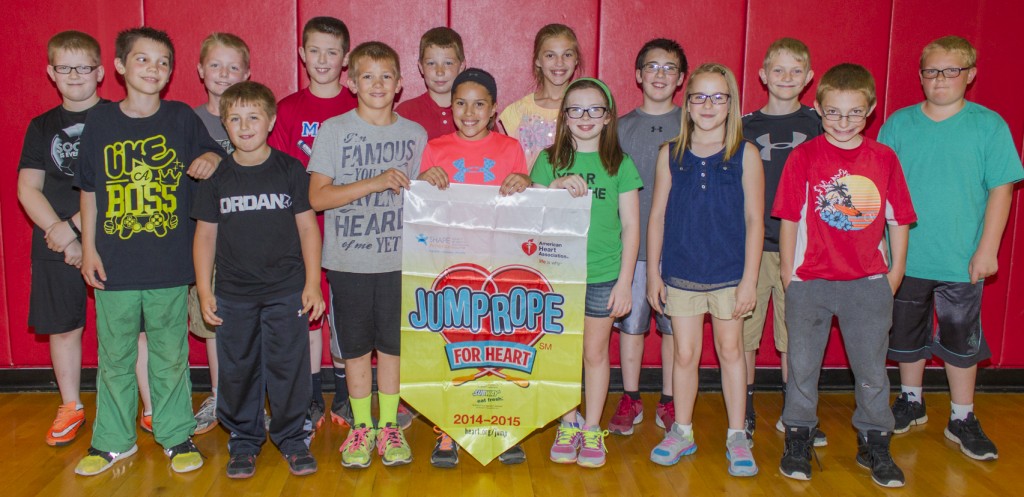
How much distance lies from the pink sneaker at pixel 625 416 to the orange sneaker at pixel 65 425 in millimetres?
2341

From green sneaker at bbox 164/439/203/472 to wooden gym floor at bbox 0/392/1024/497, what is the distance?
32 millimetres

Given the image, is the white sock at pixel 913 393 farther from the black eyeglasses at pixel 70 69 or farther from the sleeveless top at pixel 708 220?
the black eyeglasses at pixel 70 69

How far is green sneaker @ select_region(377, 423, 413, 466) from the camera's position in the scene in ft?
10.0

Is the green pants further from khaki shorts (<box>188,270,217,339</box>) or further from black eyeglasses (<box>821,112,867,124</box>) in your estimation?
black eyeglasses (<box>821,112,867,124</box>)

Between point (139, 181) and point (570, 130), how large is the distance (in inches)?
64.9

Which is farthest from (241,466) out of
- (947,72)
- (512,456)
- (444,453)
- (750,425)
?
(947,72)

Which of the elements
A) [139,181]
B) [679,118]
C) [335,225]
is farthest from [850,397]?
[139,181]

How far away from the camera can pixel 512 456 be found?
310 cm

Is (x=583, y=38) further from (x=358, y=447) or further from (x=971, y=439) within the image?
(x=971, y=439)

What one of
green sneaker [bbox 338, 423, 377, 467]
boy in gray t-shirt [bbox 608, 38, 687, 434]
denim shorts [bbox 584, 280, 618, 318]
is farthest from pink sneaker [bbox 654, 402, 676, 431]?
green sneaker [bbox 338, 423, 377, 467]

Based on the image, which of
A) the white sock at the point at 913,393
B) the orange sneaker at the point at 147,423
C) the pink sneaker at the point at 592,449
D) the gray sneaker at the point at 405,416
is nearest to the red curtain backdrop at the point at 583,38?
the orange sneaker at the point at 147,423

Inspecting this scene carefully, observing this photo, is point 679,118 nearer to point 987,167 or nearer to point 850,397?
point 987,167

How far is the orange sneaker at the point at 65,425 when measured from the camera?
128 inches

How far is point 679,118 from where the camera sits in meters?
3.36
